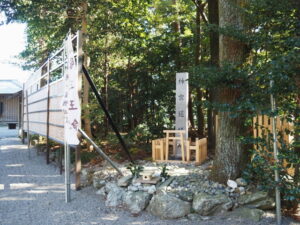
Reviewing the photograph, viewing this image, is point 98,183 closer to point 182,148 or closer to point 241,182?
point 182,148

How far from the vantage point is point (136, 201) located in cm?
461

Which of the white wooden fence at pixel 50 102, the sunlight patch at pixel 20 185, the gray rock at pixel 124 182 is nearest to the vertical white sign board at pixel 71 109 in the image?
the white wooden fence at pixel 50 102

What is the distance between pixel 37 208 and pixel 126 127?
27.3 ft

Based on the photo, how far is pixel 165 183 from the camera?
16.2ft

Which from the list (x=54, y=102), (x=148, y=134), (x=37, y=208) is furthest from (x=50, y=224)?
(x=148, y=134)

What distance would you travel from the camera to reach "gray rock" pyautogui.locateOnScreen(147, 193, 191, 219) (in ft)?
13.9

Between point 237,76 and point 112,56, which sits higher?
point 112,56

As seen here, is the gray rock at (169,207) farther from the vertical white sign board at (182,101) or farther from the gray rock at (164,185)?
the vertical white sign board at (182,101)

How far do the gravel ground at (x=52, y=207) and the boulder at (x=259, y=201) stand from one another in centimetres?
15

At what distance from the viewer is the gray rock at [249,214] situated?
158 inches

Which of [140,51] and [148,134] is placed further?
[140,51]

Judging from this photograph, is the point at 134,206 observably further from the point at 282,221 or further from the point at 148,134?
the point at 148,134

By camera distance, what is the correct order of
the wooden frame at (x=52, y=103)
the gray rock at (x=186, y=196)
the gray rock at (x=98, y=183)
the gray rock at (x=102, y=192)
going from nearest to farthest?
1. the gray rock at (x=186, y=196)
2. the gray rock at (x=102, y=192)
3. the wooden frame at (x=52, y=103)
4. the gray rock at (x=98, y=183)

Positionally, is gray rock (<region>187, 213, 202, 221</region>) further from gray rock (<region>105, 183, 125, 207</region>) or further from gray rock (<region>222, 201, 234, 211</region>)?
gray rock (<region>105, 183, 125, 207</region>)
